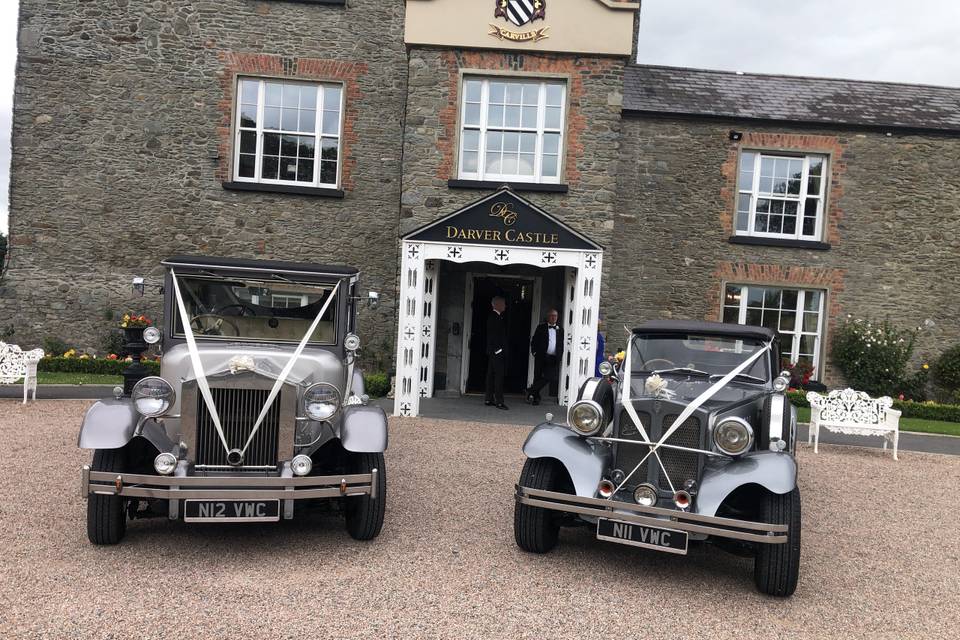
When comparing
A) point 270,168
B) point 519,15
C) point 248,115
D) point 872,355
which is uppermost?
point 519,15

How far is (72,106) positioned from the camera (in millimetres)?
13867

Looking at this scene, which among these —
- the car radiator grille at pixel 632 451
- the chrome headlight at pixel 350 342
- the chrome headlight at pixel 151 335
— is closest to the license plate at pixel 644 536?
the car radiator grille at pixel 632 451

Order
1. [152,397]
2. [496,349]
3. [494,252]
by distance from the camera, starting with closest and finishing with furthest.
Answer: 1. [152,397]
2. [494,252]
3. [496,349]

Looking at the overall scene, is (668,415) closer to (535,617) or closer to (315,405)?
(535,617)

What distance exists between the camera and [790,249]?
47.2ft

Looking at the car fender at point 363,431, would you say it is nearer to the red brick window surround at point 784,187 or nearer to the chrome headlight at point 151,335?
the chrome headlight at point 151,335

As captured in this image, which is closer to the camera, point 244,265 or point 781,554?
point 781,554

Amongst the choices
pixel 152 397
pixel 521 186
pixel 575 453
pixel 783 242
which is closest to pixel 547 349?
pixel 521 186

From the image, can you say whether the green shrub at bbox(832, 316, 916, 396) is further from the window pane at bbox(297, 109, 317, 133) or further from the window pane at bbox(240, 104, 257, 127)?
the window pane at bbox(240, 104, 257, 127)

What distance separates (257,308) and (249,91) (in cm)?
975

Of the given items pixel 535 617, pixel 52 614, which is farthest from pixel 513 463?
pixel 52 614

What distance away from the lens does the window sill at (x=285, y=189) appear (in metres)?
13.8

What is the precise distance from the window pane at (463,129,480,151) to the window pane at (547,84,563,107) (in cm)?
135

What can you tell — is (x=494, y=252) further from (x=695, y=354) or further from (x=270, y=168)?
(x=270, y=168)
